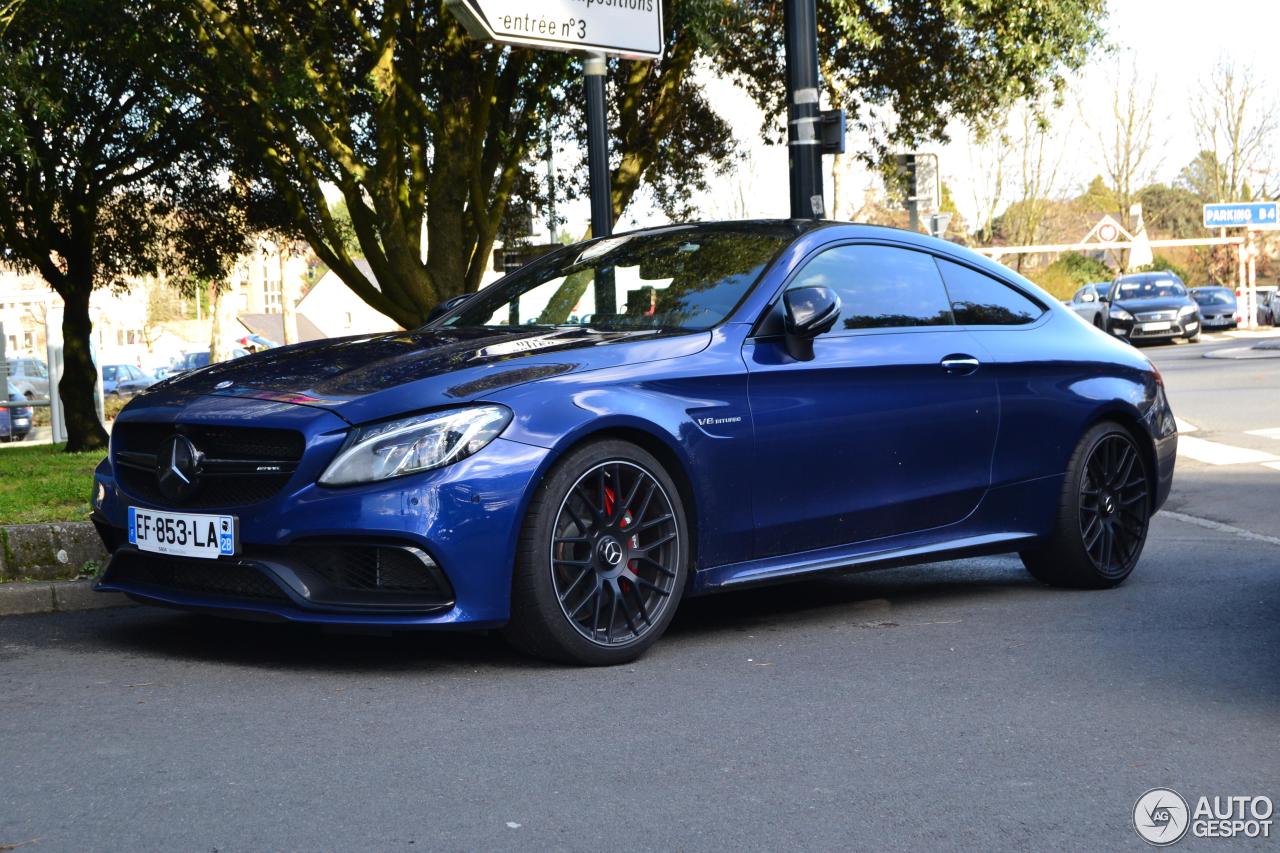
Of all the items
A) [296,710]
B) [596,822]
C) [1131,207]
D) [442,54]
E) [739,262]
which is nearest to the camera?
[596,822]

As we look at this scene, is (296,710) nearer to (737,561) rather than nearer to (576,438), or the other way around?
(576,438)

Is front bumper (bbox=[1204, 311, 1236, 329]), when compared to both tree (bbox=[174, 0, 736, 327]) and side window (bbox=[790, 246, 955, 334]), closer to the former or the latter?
tree (bbox=[174, 0, 736, 327])

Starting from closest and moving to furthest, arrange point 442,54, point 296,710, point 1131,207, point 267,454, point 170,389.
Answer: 1. point 296,710
2. point 267,454
3. point 170,389
4. point 442,54
5. point 1131,207

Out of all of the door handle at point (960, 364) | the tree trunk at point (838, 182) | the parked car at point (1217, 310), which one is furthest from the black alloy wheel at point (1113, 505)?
the parked car at point (1217, 310)

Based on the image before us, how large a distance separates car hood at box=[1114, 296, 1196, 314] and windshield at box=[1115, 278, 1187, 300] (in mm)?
465

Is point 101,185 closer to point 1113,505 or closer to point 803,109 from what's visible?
point 803,109

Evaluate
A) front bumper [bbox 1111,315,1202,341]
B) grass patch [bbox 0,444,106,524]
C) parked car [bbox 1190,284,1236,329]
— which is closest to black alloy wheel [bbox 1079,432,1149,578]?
grass patch [bbox 0,444,106,524]

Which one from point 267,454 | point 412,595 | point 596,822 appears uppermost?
point 267,454

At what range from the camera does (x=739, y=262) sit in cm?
600

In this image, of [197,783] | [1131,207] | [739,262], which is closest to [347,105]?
[739,262]

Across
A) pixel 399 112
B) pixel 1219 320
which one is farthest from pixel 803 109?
pixel 1219 320

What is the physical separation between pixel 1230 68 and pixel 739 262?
62.4m

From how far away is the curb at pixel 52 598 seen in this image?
21.3 feet

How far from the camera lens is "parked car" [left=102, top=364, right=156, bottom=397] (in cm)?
4422
